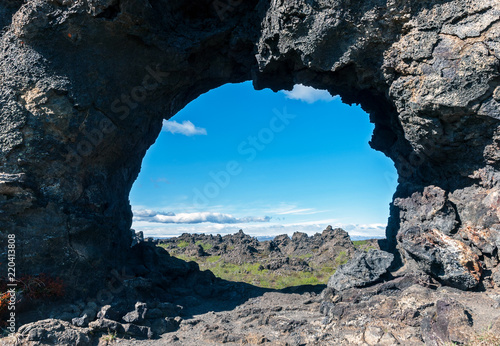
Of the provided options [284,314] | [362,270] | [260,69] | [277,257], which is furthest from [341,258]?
[260,69]

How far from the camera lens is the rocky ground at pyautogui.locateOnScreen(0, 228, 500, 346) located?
41.9 ft

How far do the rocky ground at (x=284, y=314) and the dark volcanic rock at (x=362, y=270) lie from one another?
6 cm

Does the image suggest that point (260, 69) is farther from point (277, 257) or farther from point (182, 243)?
point (182, 243)

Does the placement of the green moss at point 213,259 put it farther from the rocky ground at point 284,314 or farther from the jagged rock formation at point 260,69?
the jagged rock formation at point 260,69

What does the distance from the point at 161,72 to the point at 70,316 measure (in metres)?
15.1

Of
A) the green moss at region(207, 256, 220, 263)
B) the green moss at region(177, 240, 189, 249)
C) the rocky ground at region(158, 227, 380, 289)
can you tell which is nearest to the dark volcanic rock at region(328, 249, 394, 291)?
the rocky ground at region(158, 227, 380, 289)

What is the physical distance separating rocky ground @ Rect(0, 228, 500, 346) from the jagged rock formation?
5.69ft

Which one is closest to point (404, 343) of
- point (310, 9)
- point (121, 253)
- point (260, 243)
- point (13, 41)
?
point (310, 9)

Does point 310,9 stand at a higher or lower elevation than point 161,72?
higher

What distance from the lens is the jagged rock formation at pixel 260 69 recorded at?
15.7 meters

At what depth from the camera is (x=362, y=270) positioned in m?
19.1

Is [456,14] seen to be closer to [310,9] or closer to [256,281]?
[310,9]

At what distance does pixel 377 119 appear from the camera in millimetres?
25781

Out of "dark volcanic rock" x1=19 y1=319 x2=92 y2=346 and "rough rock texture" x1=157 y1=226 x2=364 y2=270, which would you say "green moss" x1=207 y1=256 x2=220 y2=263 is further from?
"dark volcanic rock" x1=19 y1=319 x2=92 y2=346
